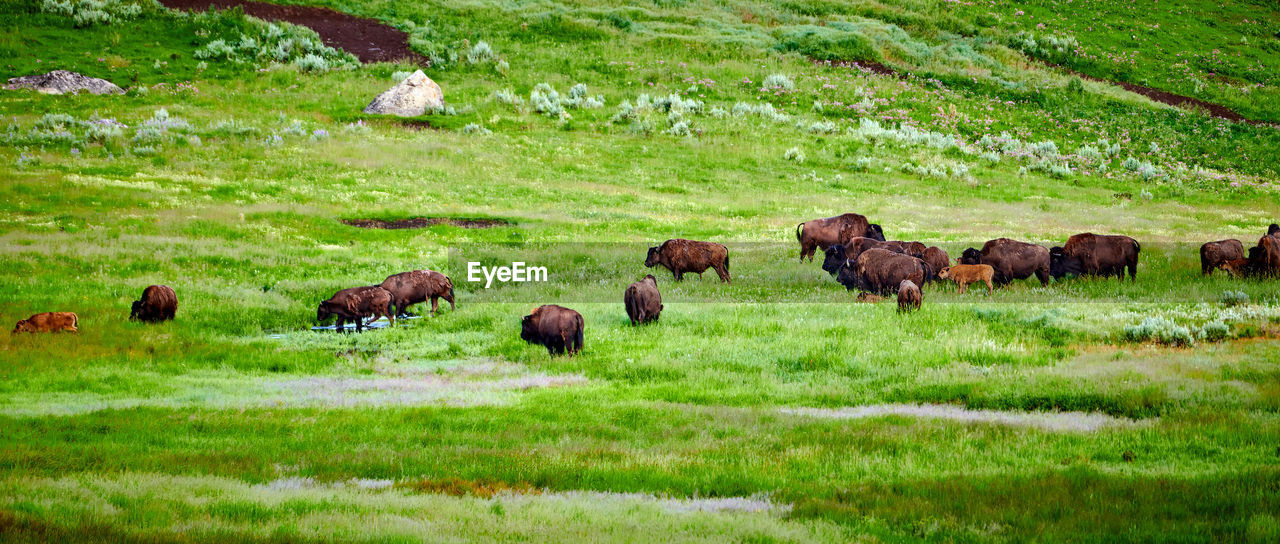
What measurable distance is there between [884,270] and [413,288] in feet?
33.0

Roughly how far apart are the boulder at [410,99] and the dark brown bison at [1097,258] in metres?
33.5

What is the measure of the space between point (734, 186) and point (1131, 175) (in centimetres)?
2123

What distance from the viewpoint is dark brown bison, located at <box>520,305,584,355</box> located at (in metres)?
16.7

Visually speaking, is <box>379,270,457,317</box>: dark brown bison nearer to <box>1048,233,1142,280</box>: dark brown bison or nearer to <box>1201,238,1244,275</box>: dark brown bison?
<box>1048,233,1142,280</box>: dark brown bison

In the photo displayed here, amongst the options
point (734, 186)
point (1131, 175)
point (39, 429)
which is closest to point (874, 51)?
point (1131, 175)

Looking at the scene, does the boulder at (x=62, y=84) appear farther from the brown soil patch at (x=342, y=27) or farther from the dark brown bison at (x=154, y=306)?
the dark brown bison at (x=154, y=306)

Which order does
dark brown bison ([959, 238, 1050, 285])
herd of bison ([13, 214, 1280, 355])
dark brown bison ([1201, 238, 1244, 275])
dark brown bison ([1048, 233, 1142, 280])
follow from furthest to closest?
dark brown bison ([1048, 233, 1142, 280]) < dark brown bison ([1201, 238, 1244, 275]) < dark brown bison ([959, 238, 1050, 285]) < herd of bison ([13, 214, 1280, 355])

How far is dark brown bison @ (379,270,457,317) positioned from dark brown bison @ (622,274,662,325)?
437 cm

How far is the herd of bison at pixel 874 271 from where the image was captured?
1902cm

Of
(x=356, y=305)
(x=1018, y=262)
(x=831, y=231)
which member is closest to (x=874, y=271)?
(x=1018, y=262)

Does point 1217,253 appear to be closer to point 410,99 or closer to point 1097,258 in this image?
point 1097,258

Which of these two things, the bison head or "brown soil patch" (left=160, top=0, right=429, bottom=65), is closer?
the bison head

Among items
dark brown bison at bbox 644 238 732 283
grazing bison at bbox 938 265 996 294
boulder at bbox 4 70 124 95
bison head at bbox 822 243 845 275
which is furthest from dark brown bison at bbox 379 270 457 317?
boulder at bbox 4 70 124 95

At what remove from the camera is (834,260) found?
24031mm
